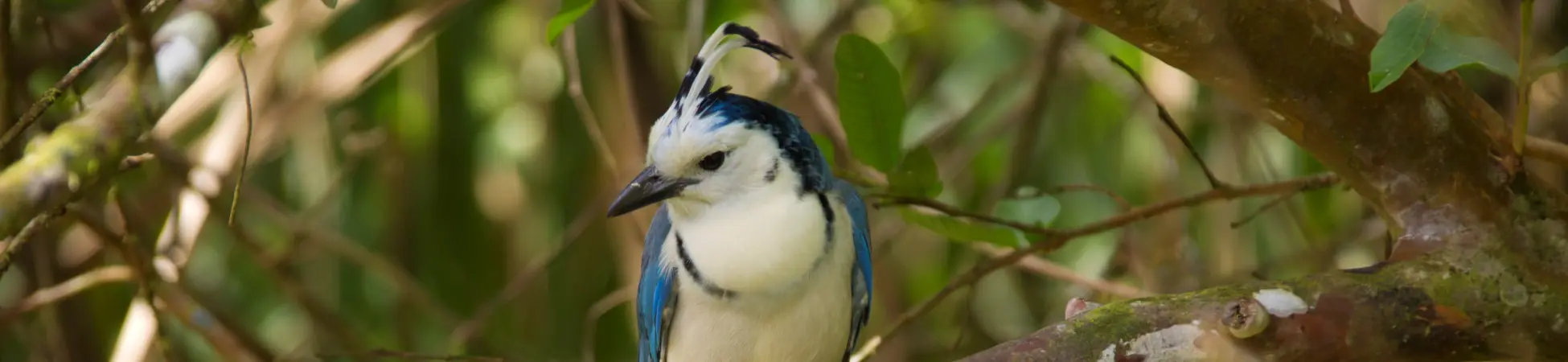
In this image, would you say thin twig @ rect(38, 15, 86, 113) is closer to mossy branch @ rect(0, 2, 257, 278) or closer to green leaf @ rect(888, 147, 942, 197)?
mossy branch @ rect(0, 2, 257, 278)

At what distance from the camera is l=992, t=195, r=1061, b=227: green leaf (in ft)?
4.86

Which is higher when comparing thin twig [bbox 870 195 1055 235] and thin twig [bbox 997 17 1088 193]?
thin twig [bbox 870 195 1055 235]

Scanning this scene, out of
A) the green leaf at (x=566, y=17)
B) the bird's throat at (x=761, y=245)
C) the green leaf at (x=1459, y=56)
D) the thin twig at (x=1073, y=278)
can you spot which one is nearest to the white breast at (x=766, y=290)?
the bird's throat at (x=761, y=245)

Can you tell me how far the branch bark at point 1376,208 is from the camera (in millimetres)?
1026

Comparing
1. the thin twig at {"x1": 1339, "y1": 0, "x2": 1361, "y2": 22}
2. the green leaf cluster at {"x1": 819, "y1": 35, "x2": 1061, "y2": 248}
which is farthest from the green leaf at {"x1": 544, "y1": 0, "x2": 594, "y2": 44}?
the thin twig at {"x1": 1339, "y1": 0, "x2": 1361, "y2": 22}

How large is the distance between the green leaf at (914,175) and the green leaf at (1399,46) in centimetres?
49

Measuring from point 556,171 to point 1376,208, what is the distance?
183cm

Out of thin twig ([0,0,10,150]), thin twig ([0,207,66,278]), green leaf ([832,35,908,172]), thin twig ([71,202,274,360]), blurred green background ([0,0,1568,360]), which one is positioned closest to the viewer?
thin twig ([0,207,66,278])

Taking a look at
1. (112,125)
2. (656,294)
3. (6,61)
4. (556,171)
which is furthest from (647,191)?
(556,171)

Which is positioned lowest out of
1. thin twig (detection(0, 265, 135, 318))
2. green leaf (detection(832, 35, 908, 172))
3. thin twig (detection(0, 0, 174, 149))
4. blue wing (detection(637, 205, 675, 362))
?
thin twig (detection(0, 265, 135, 318))

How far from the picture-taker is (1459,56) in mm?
1035

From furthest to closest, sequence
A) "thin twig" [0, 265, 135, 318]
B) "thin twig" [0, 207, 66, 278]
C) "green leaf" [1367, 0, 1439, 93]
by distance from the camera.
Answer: "thin twig" [0, 265, 135, 318] → "thin twig" [0, 207, 66, 278] → "green leaf" [1367, 0, 1439, 93]

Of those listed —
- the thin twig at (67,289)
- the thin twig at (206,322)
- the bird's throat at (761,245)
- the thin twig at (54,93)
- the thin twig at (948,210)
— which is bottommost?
the thin twig at (206,322)

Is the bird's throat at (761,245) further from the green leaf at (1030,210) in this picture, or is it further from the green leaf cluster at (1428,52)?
the green leaf cluster at (1428,52)
